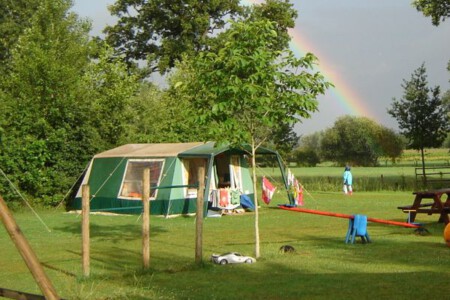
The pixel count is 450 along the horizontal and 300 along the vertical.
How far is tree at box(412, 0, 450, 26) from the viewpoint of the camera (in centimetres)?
2934

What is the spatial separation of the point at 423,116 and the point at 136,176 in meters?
20.1

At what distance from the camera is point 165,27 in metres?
42.2

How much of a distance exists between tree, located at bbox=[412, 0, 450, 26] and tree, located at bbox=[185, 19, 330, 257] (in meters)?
20.8

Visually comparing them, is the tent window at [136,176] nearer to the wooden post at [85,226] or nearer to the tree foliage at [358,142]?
the wooden post at [85,226]

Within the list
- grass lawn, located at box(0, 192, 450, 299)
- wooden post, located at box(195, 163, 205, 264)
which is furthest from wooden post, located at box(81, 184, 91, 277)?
wooden post, located at box(195, 163, 205, 264)

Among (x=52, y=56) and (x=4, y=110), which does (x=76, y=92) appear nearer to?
(x=52, y=56)

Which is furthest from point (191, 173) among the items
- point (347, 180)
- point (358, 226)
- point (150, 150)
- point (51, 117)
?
point (347, 180)

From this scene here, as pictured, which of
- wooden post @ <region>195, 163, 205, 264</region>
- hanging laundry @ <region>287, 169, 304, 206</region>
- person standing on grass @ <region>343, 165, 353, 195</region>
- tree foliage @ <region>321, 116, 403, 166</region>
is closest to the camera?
wooden post @ <region>195, 163, 205, 264</region>

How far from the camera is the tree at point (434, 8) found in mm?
29344

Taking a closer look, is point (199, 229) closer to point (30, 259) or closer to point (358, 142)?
point (30, 259)

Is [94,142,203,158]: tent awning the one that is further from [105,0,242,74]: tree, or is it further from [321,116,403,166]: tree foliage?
[321,116,403,166]: tree foliage

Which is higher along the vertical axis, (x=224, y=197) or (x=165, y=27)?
(x=165, y=27)

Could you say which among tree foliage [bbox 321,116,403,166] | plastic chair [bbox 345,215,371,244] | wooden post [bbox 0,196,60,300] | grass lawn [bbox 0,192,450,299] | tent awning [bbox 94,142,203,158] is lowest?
grass lawn [bbox 0,192,450,299]

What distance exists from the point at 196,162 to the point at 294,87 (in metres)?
10.5
